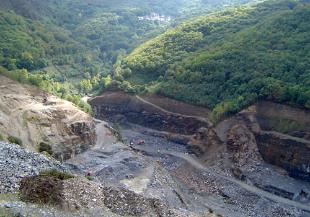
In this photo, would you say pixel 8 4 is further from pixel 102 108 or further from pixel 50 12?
pixel 102 108

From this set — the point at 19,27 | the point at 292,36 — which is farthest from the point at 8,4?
the point at 292,36

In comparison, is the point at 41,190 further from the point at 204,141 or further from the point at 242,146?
the point at 204,141

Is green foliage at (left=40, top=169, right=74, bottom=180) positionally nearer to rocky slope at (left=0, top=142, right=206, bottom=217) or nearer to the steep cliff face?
rocky slope at (left=0, top=142, right=206, bottom=217)

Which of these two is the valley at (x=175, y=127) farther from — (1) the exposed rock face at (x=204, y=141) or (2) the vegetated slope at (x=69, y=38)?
(2) the vegetated slope at (x=69, y=38)

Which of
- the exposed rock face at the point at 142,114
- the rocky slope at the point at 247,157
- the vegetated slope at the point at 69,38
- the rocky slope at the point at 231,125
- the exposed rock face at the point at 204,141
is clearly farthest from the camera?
the vegetated slope at the point at 69,38

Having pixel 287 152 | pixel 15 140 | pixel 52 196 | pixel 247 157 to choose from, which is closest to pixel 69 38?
pixel 247 157

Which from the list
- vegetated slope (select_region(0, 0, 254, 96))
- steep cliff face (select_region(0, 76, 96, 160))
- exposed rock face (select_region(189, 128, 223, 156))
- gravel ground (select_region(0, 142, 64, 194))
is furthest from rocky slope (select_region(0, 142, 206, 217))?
vegetated slope (select_region(0, 0, 254, 96))

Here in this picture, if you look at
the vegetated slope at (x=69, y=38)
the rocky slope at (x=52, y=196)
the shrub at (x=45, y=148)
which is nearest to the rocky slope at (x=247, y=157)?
the shrub at (x=45, y=148)
